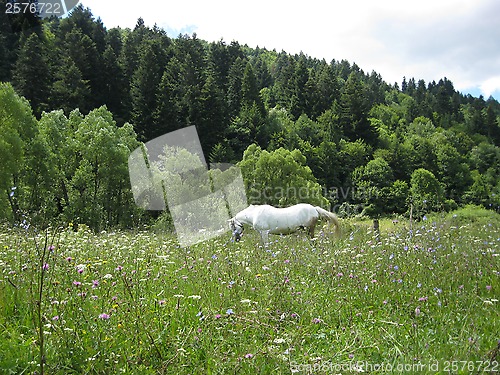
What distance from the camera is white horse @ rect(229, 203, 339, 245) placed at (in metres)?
12.4

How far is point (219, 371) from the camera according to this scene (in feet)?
9.71

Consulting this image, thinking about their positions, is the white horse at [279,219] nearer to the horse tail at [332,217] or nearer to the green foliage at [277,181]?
the horse tail at [332,217]

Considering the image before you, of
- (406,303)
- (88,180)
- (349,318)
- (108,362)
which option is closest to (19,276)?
(108,362)

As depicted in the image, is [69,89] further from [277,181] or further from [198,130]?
[277,181]

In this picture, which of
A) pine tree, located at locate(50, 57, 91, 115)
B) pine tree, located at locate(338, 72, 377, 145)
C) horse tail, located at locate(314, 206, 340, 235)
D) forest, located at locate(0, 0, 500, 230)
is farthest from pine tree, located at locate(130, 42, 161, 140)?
horse tail, located at locate(314, 206, 340, 235)

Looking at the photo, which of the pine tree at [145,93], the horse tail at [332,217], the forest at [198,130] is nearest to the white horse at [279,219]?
the horse tail at [332,217]

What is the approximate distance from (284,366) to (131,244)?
523cm

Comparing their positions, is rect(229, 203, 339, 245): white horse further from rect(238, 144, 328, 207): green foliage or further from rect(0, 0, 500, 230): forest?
rect(238, 144, 328, 207): green foliage

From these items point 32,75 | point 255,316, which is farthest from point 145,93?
point 255,316

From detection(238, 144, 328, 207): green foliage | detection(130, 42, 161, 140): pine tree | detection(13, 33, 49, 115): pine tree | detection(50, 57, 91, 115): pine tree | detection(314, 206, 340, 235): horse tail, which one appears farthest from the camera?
detection(130, 42, 161, 140): pine tree

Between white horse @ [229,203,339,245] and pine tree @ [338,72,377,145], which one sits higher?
pine tree @ [338,72,377,145]

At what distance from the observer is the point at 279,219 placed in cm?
1249

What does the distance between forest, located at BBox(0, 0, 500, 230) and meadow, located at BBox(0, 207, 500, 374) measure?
13.2 metres

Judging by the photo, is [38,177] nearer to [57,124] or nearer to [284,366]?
[57,124]
